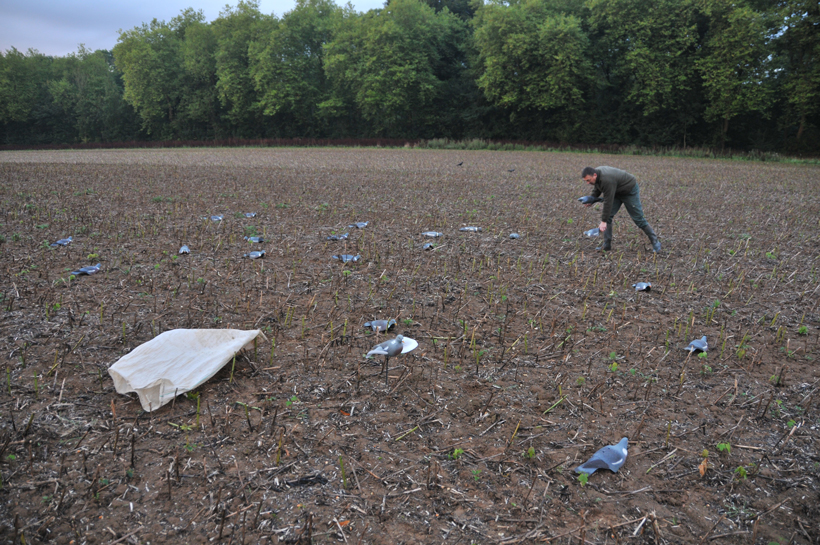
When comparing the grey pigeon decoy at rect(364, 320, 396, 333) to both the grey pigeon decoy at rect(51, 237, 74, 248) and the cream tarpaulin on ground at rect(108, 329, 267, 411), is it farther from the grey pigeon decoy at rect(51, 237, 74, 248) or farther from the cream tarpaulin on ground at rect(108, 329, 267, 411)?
the grey pigeon decoy at rect(51, 237, 74, 248)

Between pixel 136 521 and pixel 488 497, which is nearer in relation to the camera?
pixel 136 521

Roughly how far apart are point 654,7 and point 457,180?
111ft

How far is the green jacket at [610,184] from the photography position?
739 cm

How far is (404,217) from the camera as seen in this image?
33.0ft

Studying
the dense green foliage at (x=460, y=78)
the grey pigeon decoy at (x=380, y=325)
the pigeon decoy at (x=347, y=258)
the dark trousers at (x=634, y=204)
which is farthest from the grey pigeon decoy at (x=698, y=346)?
the dense green foliage at (x=460, y=78)

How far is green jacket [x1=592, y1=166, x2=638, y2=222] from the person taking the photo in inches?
291

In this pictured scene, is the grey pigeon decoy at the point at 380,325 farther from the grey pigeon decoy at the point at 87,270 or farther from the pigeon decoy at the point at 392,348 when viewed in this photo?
the grey pigeon decoy at the point at 87,270

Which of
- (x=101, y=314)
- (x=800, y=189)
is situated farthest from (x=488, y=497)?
(x=800, y=189)

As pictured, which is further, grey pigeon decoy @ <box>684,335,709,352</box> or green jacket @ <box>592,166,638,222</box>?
green jacket @ <box>592,166,638,222</box>

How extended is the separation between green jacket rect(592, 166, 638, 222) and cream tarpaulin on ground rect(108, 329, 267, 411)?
565 cm

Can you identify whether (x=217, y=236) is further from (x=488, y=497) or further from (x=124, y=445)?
(x=488, y=497)

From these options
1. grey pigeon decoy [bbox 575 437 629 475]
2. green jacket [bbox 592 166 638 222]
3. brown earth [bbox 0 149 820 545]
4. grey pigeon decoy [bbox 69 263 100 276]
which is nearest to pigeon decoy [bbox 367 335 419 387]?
brown earth [bbox 0 149 820 545]

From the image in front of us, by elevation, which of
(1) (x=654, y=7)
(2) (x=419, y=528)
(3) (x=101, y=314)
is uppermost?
(1) (x=654, y=7)

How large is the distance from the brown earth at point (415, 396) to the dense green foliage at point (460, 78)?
1384 inches
